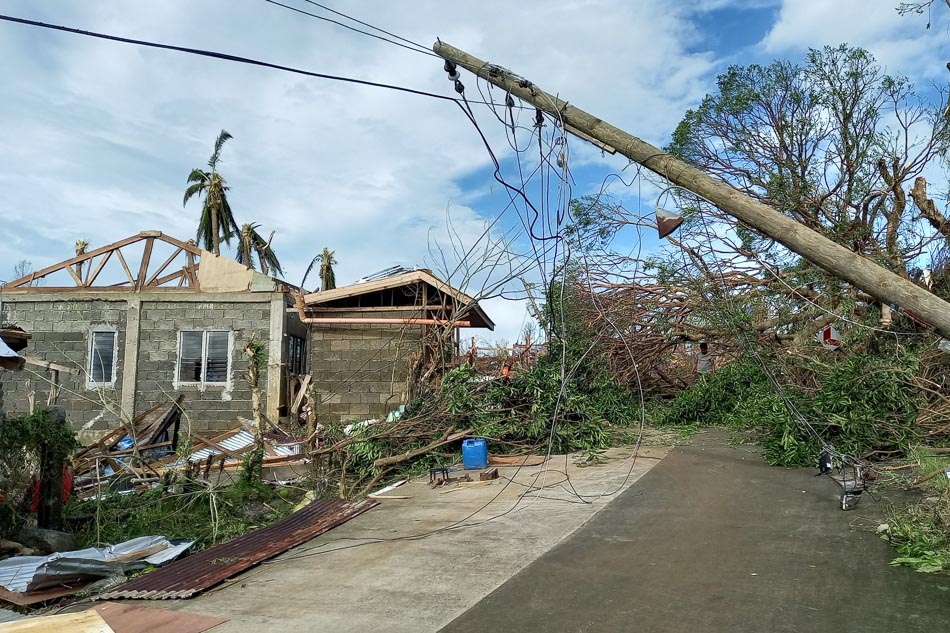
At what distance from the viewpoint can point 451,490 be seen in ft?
32.0

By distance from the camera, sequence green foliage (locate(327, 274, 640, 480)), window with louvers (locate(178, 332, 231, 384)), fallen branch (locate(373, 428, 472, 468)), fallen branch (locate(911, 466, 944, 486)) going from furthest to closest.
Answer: window with louvers (locate(178, 332, 231, 384)), green foliage (locate(327, 274, 640, 480)), fallen branch (locate(373, 428, 472, 468)), fallen branch (locate(911, 466, 944, 486))

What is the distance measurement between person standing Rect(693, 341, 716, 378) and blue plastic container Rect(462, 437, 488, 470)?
23.0 feet

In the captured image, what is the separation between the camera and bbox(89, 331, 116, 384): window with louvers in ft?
56.2

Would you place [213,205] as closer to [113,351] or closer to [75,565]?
[113,351]

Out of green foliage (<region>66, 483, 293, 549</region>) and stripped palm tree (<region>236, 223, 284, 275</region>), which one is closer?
green foliage (<region>66, 483, 293, 549</region>)

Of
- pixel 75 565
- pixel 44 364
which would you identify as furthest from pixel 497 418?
pixel 75 565

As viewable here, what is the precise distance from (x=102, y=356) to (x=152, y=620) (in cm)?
1407

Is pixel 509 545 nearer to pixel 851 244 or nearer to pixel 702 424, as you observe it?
pixel 702 424

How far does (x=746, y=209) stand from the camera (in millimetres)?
5070

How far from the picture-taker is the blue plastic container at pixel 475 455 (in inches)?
434

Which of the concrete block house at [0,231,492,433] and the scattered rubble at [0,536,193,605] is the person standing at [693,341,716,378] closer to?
the concrete block house at [0,231,492,433]

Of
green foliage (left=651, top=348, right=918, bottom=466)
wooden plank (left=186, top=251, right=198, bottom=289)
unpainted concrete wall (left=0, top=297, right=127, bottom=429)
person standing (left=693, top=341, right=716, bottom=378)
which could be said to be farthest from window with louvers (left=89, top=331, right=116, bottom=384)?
green foliage (left=651, top=348, right=918, bottom=466)

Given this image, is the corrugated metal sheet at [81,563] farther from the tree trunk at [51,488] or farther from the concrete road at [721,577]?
the concrete road at [721,577]

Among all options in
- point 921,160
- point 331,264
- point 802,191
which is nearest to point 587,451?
point 802,191
